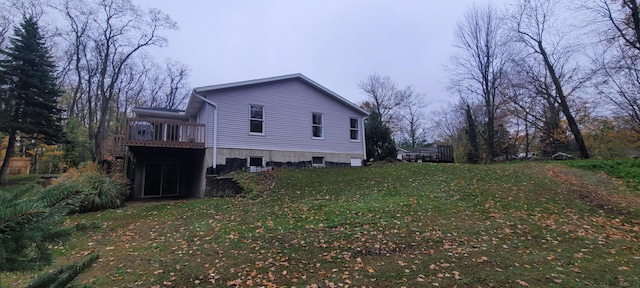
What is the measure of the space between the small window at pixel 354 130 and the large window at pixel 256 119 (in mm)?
5660

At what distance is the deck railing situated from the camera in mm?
13055

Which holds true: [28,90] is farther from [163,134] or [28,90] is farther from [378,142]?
[378,142]

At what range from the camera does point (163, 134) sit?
13.9 meters

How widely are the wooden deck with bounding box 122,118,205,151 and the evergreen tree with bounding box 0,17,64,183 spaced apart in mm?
11206

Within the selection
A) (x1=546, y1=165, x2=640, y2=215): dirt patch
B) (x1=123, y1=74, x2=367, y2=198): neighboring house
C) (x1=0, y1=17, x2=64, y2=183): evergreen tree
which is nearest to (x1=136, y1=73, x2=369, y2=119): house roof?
(x1=123, y1=74, x2=367, y2=198): neighboring house

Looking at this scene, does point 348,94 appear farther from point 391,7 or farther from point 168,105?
point 391,7

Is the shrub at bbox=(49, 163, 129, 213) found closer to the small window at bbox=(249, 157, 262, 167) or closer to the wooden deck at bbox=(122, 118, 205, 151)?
the wooden deck at bbox=(122, 118, 205, 151)

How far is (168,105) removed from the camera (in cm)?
3553

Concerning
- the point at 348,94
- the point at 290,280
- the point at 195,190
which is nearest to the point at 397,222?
the point at 290,280

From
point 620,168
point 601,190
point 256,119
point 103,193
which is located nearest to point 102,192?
point 103,193

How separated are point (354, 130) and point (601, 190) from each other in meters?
11.3

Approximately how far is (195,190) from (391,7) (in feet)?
50.9

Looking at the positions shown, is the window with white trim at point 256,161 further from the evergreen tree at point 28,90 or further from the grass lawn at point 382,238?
the evergreen tree at point 28,90

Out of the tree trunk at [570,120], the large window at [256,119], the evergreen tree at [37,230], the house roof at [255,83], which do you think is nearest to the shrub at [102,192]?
the house roof at [255,83]
